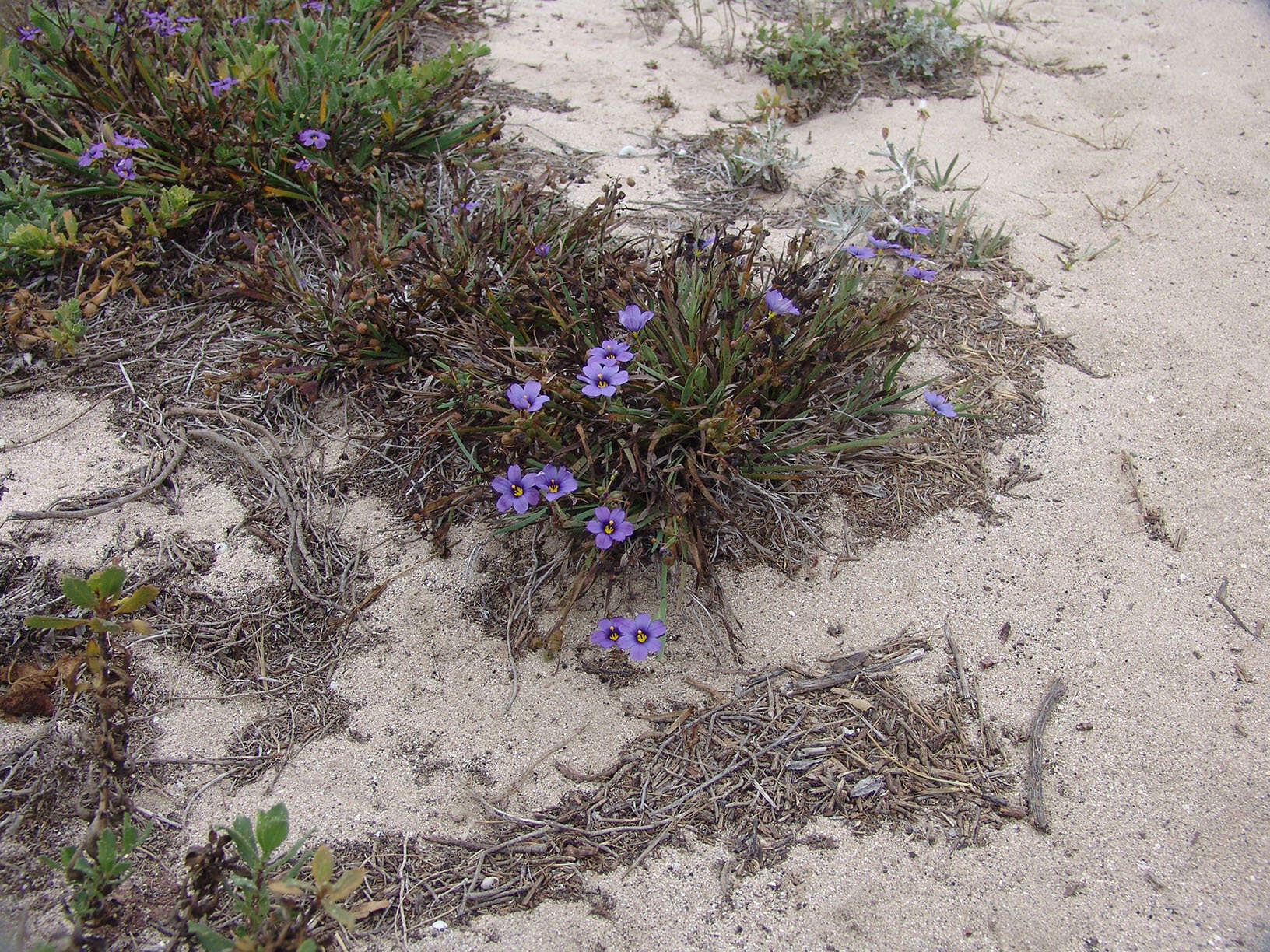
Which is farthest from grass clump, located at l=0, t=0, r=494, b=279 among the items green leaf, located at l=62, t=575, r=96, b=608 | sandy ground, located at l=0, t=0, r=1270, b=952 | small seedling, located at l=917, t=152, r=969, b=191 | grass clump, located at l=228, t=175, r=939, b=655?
small seedling, located at l=917, t=152, r=969, b=191

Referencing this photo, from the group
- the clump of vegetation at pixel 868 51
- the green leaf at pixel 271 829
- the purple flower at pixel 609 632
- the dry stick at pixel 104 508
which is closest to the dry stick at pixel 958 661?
the purple flower at pixel 609 632

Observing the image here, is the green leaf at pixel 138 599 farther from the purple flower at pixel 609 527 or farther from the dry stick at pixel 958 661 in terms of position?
the dry stick at pixel 958 661

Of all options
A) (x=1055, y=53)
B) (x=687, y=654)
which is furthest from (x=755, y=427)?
(x=1055, y=53)

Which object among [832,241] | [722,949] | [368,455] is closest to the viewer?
[722,949]

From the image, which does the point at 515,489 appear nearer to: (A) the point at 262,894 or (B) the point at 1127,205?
(A) the point at 262,894

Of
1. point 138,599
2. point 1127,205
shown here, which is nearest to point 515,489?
point 138,599

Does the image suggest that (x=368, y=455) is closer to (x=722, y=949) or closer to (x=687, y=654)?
(x=687, y=654)

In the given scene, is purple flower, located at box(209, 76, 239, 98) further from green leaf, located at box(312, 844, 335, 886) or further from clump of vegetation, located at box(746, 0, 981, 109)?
green leaf, located at box(312, 844, 335, 886)
